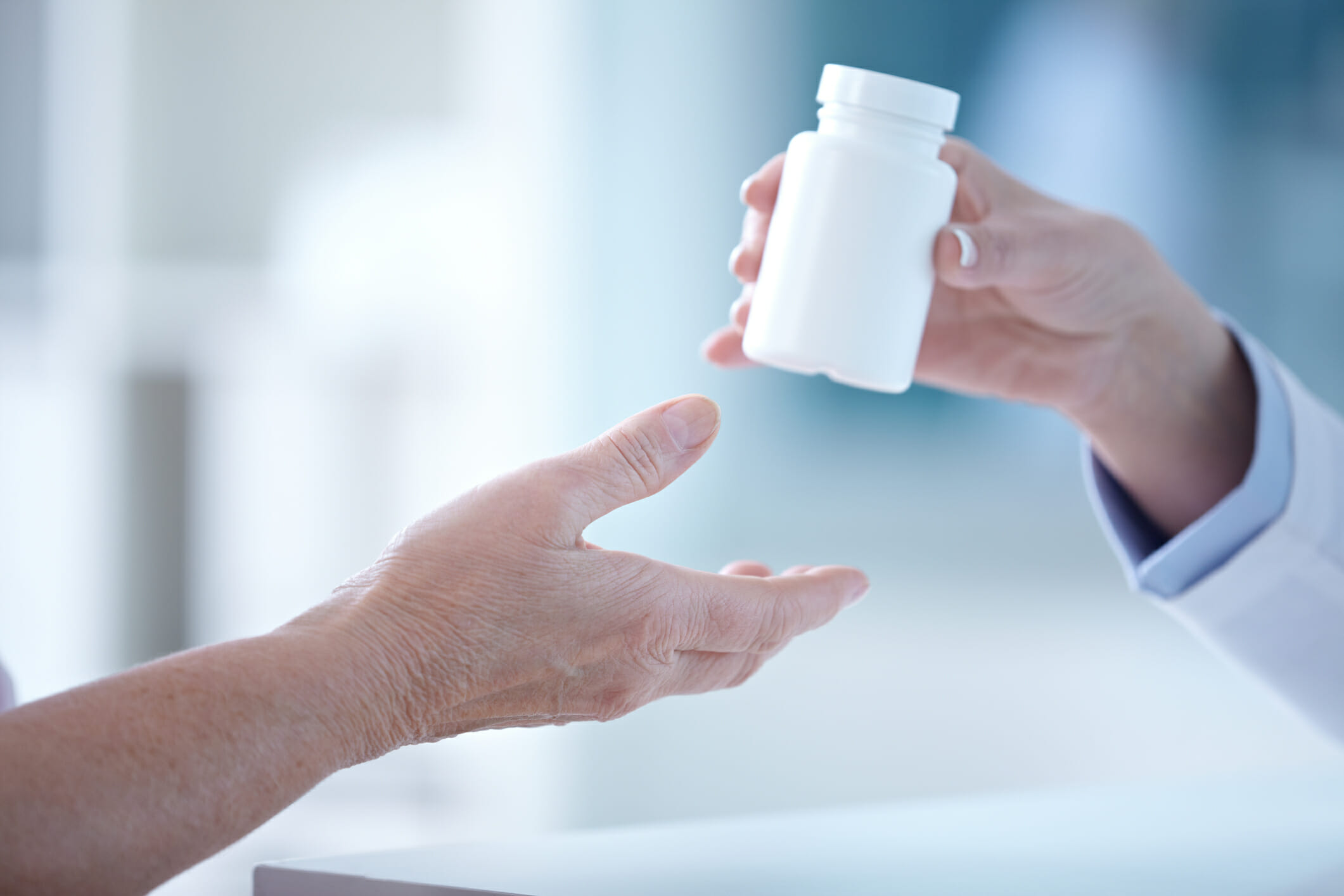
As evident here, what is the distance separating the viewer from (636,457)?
1.74 feet

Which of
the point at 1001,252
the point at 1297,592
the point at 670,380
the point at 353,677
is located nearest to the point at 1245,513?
the point at 1297,592

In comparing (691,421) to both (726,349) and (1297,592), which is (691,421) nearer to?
(726,349)

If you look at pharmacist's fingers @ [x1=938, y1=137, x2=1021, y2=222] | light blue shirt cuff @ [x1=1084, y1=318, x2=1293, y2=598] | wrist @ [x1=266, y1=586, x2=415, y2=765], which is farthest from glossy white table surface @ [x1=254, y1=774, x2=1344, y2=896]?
pharmacist's fingers @ [x1=938, y1=137, x2=1021, y2=222]

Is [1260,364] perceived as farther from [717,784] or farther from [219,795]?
[717,784]

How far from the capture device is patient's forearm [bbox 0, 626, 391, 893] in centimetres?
39

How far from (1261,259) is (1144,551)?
4.15 feet

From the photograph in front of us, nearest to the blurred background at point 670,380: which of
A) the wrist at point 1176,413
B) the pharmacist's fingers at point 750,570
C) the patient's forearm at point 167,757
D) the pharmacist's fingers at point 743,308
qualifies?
the wrist at point 1176,413

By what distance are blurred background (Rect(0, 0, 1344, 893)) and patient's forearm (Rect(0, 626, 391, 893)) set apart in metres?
1.53

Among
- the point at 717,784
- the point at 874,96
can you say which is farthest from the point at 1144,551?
the point at 717,784

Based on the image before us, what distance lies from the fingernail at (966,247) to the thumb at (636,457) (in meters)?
0.19

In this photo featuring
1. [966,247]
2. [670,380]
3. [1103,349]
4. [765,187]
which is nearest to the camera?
[966,247]

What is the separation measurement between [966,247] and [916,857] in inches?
13.1

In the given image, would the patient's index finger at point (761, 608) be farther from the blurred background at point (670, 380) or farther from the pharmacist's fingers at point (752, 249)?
the blurred background at point (670, 380)

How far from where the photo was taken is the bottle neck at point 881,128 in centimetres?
59
